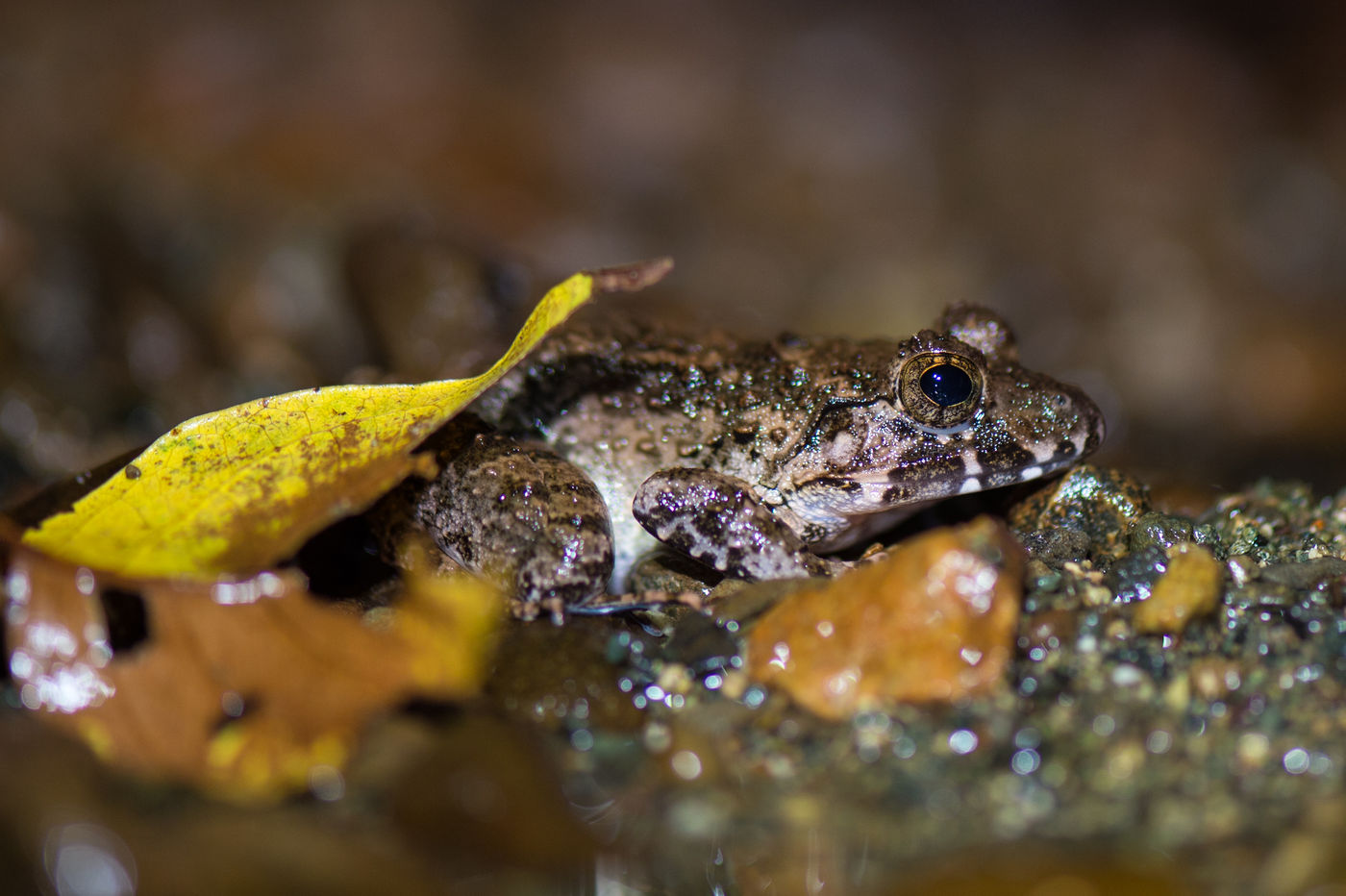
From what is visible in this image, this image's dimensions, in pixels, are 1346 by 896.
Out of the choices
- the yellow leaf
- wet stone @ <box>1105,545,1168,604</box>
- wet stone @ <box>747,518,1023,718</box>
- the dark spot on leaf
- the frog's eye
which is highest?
the frog's eye

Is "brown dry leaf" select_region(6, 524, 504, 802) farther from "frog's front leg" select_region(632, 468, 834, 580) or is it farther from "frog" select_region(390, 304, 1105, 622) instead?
"frog's front leg" select_region(632, 468, 834, 580)

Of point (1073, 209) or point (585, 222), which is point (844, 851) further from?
point (1073, 209)

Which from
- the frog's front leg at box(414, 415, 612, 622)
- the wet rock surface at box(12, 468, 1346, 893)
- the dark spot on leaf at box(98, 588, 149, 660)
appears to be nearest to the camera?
the wet rock surface at box(12, 468, 1346, 893)

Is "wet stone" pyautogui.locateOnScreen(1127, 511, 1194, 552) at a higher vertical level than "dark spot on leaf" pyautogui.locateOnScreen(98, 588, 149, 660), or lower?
higher

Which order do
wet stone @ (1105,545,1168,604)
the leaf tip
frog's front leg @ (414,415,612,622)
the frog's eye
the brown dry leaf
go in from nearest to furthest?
the brown dry leaf, the leaf tip, wet stone @ (1105,545,1168,604), frog's front leg @ (414,415,612,622), the frog's eye

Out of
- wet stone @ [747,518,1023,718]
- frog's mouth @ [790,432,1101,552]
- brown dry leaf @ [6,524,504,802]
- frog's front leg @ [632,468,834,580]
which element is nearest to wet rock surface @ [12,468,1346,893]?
wet stone @ [747,518,1023,718]

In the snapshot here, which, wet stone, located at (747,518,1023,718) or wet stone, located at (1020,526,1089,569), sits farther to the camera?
wet stone, located at (1020,526,1089,569)

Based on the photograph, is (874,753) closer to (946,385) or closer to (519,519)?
(519,519)

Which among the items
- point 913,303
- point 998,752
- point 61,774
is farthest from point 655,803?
point 913,303

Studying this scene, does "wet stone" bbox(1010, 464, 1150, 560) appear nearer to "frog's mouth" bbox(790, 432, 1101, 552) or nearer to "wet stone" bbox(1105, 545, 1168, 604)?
"frog's mouth" bbox(790, 432, 1101, 552)
